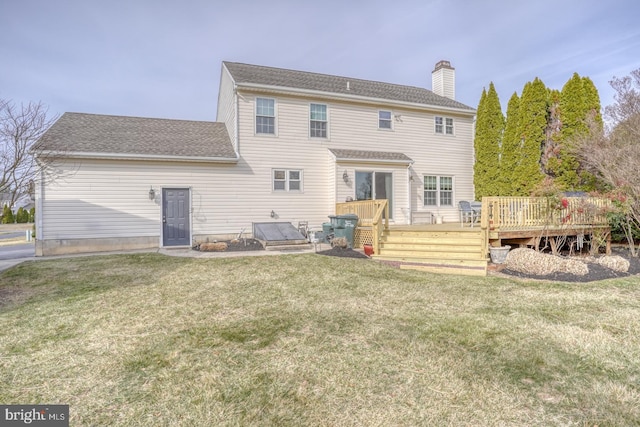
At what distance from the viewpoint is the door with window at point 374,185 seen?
13.3 meters

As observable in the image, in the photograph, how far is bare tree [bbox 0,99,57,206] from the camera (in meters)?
6.95

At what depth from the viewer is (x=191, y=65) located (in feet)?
59.3

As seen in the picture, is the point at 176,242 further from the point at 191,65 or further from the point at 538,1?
the point at 538,1

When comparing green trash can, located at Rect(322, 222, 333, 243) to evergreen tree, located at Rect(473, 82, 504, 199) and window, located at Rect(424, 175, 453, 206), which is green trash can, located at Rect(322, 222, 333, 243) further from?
evergreen tree, located at Rect(473, 82, 504, 199)

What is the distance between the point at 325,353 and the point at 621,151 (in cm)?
1210

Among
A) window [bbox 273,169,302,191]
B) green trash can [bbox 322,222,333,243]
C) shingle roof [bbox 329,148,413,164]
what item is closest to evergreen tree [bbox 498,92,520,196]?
shingle roof [bbox 329,148,413,164]

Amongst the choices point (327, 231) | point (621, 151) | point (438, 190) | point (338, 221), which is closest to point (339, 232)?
point (338, 221)

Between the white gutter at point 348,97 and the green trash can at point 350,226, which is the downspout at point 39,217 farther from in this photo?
the green trash can at point 350,226

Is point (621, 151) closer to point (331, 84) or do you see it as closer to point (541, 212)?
point (541, 212)

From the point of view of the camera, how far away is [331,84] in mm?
14453

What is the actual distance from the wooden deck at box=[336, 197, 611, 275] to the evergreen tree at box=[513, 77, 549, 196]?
4.46 meters

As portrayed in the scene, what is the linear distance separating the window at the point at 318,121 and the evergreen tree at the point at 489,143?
25.3 feet

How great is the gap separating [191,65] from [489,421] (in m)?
20.2

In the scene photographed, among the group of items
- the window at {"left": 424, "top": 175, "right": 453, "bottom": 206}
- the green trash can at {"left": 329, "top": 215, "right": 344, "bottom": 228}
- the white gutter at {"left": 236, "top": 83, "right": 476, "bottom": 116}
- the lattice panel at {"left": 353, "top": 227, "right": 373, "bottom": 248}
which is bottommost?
the lattice panel at {"left": 353, "top": 227, "right": 373, "bottom": 248}
